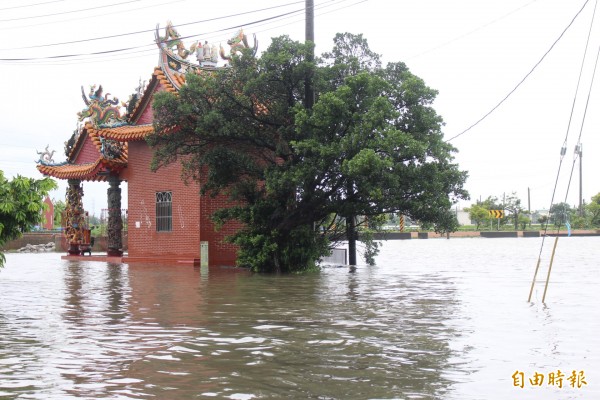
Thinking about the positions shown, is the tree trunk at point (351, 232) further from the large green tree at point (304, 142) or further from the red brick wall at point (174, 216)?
the red brick wall at point (174, 216)

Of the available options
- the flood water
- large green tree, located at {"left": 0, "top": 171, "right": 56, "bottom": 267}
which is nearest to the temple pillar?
the flood water

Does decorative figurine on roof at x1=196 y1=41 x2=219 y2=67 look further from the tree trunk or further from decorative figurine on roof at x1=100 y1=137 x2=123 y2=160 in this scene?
the tree trunk

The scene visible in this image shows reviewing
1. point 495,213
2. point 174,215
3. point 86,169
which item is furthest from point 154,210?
point 495,213

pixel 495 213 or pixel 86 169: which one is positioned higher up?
pixel 86 169

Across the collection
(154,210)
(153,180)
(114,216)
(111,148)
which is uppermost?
(111,148)

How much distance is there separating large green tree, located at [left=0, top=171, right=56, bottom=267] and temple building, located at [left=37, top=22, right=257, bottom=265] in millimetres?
12053

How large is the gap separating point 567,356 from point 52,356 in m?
6.06

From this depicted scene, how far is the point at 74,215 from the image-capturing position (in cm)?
3525

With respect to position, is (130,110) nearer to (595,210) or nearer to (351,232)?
(351,232)

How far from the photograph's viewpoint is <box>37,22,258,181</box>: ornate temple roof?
91.4ft

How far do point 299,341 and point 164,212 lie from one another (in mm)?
19718

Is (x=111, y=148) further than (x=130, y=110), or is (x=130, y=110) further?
(x=111, y=148)

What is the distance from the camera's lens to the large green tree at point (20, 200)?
45.8ft

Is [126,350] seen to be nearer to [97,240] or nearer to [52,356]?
[52,356]
